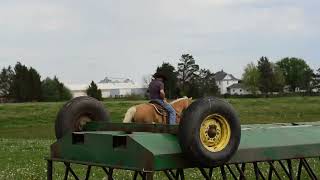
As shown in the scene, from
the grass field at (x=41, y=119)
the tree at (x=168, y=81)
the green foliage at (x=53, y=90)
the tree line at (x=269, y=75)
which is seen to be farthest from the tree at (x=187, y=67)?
the tree at (x=168, y=81)

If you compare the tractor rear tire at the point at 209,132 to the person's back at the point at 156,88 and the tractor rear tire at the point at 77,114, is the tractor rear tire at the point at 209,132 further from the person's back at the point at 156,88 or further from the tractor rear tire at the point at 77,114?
the person's back at the point at 156,88

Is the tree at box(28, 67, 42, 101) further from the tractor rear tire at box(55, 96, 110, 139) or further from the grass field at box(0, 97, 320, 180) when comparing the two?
the tractor rear tire at box(55, 96, 110, 139)

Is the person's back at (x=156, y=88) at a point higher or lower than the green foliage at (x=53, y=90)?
lower

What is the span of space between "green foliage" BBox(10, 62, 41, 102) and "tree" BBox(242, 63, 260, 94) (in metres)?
58.9

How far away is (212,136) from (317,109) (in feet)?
212

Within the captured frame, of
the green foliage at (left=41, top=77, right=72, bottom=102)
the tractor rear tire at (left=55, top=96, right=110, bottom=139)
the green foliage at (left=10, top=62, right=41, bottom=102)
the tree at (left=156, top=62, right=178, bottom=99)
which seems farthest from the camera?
the green foliage at (left=41, top=77, right=72, bottom=102)

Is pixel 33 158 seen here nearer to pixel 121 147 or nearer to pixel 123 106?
pixel 121 147

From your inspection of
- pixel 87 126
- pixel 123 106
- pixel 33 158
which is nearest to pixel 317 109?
pixel 123 106

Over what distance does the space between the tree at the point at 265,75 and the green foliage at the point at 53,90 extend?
4923cm

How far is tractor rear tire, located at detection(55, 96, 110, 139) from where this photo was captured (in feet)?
28.7

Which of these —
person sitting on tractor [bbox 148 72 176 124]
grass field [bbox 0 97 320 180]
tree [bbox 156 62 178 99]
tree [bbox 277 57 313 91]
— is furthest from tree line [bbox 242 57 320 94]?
person sitting on tractor [bbox 148 72 176 124]

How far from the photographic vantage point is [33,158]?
1777cm

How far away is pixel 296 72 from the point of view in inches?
6457

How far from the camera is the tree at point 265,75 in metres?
146
